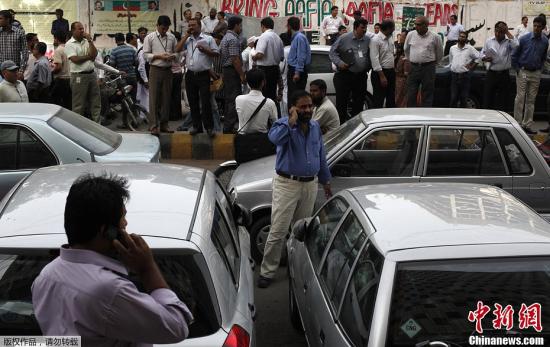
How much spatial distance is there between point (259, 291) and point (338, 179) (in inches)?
52.0

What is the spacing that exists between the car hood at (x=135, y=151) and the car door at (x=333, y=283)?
345cm

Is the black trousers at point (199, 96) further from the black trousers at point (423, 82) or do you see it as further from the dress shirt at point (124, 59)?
the black trousers at point (423, 82)

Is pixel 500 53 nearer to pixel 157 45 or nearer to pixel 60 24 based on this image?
pixel 157 45

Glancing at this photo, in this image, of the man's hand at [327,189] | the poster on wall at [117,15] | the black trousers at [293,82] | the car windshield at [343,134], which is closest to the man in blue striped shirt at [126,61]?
the black trousers at [293,82]

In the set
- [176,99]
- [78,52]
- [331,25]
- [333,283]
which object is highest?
[331,25]

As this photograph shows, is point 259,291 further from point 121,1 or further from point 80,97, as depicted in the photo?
point 121,1

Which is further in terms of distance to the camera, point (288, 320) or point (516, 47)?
point (516, 47)

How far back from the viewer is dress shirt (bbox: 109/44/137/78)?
14805 mm

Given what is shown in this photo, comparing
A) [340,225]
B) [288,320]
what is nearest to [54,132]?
[288,320]

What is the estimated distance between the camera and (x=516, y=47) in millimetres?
13594

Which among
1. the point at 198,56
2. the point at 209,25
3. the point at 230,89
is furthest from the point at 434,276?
the point at 209,25

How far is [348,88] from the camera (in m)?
12.4

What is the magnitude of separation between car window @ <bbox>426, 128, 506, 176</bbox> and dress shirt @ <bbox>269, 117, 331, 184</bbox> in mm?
1249

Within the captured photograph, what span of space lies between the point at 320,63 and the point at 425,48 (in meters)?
2.47
